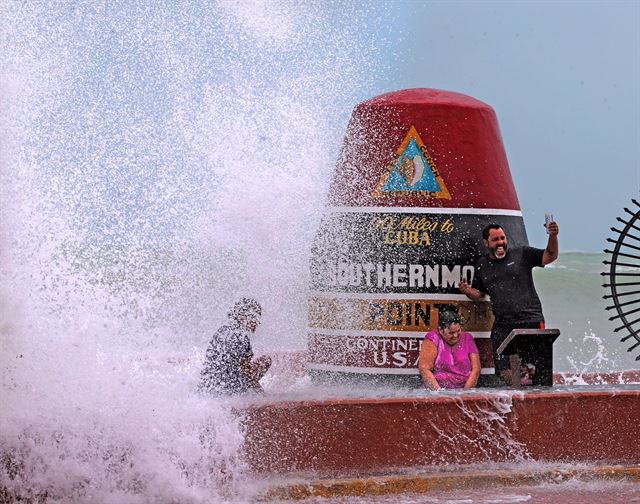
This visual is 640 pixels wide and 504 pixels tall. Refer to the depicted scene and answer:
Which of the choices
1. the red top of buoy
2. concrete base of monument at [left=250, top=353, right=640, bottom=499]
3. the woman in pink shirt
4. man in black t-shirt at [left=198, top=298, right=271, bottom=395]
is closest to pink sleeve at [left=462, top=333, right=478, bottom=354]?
the woman in pink shirt

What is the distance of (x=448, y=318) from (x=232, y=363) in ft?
4.87

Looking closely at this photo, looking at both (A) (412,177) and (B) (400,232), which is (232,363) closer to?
(B) (400,232)

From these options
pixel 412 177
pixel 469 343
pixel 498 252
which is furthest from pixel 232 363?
pixel 498 252

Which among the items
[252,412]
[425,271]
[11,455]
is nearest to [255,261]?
[425,271]

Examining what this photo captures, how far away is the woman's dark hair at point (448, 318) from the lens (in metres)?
8.16

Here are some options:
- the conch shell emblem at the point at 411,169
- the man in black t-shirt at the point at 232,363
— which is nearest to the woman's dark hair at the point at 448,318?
the conch shell emblem at the point at 411,169

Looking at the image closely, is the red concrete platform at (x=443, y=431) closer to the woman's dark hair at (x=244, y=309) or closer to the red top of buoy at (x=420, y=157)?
the woman's dark hair at (x=244, y=309)

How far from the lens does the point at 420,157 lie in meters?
8.63

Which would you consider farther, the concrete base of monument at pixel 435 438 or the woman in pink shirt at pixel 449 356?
the woman in pink shirt at pixel 449 356

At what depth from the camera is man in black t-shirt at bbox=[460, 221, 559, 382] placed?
838cm

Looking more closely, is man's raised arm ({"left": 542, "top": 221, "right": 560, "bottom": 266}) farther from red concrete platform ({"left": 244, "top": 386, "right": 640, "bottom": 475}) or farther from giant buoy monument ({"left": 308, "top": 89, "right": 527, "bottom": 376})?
red concrete platform ({"left": 244, "top": 386, "right": 640, "bottom": 475})

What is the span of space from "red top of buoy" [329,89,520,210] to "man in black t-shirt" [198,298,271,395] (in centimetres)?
129

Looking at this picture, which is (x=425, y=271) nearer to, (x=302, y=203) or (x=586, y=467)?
(x=302, y=203)

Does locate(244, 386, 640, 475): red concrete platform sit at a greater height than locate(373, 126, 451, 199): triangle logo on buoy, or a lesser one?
lesser
